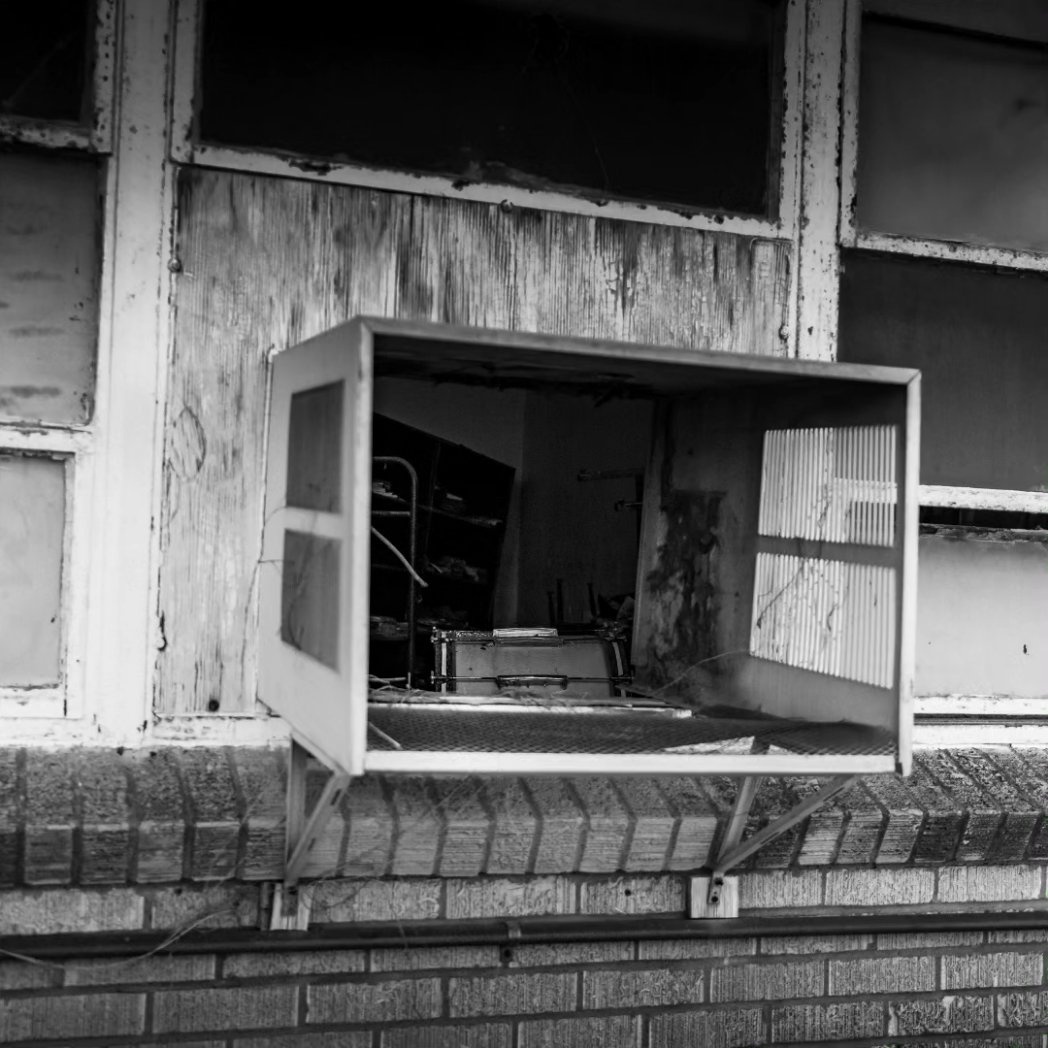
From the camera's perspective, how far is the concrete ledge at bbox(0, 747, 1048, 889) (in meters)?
3.05

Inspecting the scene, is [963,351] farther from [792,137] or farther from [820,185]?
[792,137]

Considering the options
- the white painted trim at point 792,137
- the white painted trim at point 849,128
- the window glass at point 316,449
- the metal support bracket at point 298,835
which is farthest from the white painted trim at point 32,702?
the white painted trim at point 849,128

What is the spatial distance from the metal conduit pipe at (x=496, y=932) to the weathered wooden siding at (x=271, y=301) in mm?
505

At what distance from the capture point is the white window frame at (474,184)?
3.29 m

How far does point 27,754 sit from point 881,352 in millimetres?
2338

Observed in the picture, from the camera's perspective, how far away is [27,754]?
3.13m

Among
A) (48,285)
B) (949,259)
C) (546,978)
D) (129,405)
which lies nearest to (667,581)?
(546,978)

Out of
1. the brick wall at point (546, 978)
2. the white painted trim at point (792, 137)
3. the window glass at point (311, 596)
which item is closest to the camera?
the window glass at point (311, 596)

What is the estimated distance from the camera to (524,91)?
3596 millimetres

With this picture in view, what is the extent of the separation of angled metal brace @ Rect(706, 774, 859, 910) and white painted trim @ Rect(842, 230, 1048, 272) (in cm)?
140

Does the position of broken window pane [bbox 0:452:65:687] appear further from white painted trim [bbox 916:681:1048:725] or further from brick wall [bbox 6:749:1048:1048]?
white painted trim [bbox 916:681:1048:725]

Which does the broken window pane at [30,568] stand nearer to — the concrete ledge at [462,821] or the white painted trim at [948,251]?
the concrete ledge at [462,821]

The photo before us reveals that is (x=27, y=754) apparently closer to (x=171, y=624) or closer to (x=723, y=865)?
(x=171, y=624)

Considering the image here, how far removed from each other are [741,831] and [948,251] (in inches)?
64.8
